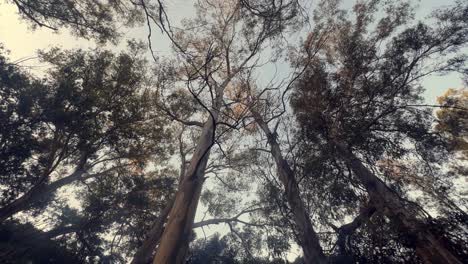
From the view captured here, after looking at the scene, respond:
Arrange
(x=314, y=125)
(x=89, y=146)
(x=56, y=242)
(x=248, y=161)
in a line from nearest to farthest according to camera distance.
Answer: (x=314, y=125)
(x=89, y=146)
(x=56, y=242)
(x=248, y=161)

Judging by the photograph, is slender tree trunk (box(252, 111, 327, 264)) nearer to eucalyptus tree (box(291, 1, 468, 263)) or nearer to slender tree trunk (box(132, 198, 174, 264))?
eucalyptus tree (box(291, 1, 468, 263))

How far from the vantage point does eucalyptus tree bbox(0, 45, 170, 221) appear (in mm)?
7426

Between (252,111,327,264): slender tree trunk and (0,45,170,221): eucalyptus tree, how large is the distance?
19.4 ft

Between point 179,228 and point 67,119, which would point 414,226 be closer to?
point 179,228

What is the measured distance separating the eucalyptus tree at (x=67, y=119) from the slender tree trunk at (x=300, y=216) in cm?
592

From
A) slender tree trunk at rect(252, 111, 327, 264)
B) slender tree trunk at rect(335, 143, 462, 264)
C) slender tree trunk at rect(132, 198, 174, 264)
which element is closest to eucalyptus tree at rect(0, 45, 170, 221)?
slender tree trunk at rect(132, 198, 174, 264)

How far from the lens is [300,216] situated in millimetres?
5891

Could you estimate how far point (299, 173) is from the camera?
6.63 metres

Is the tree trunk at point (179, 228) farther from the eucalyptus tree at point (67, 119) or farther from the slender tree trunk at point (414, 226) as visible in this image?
the eucalyptus tree at point (67, 119)

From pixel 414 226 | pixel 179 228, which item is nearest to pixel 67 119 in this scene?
pixel 179 228

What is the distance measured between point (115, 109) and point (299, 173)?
7334 mm

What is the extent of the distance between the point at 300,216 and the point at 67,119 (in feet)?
27.6

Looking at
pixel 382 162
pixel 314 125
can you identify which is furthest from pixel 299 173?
pixel 382 162

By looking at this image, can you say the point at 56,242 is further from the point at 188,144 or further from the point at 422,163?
the point at 422,163
